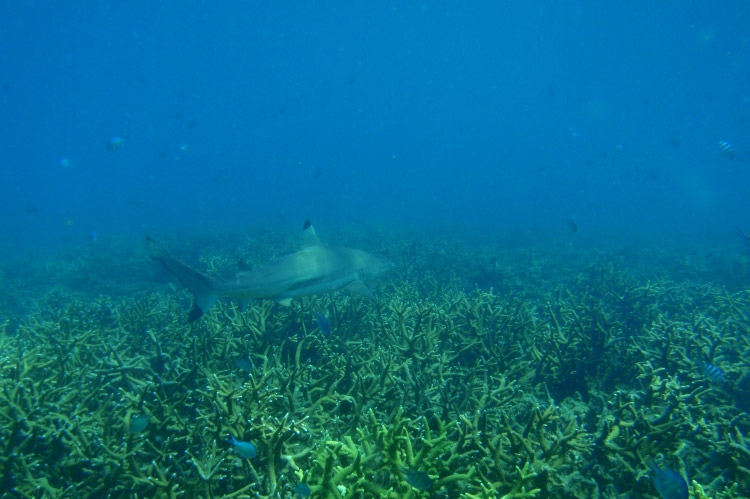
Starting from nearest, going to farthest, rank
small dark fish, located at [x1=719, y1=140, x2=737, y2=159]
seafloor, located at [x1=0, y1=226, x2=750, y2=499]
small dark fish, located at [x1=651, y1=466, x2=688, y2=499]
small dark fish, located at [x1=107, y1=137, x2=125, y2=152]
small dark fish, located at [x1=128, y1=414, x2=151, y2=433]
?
small dark fish, located at [x1=651, y1=466, x2=688, y2=499] → seafloor, located at [x1=0, y1=226, x2=750, y2=499] → small dark fish, located at [x1=128, y1=414, x2=151, y2=433] → small dark fish, located at [x1=719, y1=140, x2=737, y2=159] → small dark fish, located at [x1=107, y1=137, x2=125, y2=152]

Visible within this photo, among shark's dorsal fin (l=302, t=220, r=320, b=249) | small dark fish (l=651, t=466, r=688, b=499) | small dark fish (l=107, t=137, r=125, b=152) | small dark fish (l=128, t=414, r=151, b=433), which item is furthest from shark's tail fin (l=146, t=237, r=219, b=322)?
small dark fish (l=107, t=137, r=125, b=152)

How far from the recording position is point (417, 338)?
18.0 ft

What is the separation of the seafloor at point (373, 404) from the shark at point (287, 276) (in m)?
0.69

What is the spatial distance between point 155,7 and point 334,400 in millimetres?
149827

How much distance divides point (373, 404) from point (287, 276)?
227 centimetres

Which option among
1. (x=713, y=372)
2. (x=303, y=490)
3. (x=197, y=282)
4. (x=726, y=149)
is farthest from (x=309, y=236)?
(x=726, y=149)

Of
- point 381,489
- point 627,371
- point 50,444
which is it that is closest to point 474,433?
point 381,489

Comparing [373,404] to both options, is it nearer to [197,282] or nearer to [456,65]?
[197,282]

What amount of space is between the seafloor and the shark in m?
0.69

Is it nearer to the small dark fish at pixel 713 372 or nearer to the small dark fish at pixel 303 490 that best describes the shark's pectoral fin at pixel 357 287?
the small dark fish at pixel 303 490

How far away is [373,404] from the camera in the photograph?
13.7ft

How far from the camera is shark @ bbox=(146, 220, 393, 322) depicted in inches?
193

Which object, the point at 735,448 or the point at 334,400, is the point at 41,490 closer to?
the point at 334,400

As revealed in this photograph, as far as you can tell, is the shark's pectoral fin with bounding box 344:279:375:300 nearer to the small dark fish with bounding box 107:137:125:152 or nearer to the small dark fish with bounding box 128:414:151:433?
the small dark fish with bounding box 128:414:151:433
